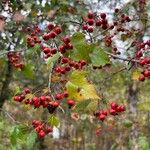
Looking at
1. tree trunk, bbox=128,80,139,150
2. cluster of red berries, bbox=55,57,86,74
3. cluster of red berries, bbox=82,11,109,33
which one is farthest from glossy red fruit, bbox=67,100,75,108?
tree trunk, bbox=128,80,139,150

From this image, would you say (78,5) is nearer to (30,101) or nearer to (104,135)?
(30,101)

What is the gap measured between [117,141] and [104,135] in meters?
0.61

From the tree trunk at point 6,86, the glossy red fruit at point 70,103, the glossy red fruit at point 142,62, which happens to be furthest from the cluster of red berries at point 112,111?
the tree trunk at point 6,86

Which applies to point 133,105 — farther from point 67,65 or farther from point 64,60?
point 64,60

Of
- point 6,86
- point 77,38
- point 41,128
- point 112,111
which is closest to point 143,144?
point 6,86

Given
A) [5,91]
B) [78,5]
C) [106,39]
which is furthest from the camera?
[5,91]

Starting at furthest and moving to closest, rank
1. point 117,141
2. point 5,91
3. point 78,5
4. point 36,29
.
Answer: point 117,141, point 5,91, point 78,5, point 36,29

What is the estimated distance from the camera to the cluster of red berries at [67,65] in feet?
11.6

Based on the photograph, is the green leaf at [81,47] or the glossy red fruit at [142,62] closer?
the green leaf at [81,47]

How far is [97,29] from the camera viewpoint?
4.61 metres

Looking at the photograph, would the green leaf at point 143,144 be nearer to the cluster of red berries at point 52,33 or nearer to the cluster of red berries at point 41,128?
the cluster of red berries at point 41,128

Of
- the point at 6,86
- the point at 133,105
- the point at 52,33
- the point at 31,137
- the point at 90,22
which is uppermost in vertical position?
the point at 6,86

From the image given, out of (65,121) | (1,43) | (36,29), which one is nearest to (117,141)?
(65,121)

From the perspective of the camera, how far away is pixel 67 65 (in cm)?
366
